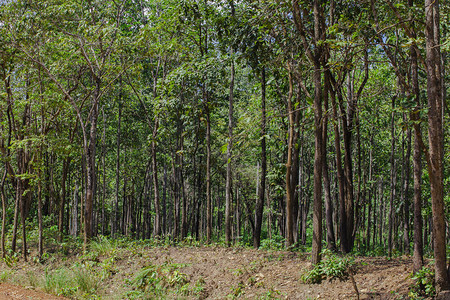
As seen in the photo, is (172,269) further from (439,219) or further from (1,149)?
(1,149)

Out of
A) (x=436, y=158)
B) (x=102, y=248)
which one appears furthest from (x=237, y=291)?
(x=102, y=248)

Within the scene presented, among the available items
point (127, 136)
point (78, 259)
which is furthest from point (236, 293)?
point (127, 136)

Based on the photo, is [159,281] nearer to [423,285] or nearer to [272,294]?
[272,294]

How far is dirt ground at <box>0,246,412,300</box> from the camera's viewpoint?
21.6 feet

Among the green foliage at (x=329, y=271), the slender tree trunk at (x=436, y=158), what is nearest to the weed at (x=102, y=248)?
the green foliage at (x=329, y=271)

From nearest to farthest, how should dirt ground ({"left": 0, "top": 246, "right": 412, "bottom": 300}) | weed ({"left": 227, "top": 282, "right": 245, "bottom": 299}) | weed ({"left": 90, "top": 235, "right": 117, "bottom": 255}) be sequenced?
dirt ground ({"left": 0, "top": 246, "right": 412, "bottom": 300}) → weed ({"left": 227, "top": 282, "right": 245, "bottom": 299}) → weed ({"left": 90, "top": 235, "right": 117, "bottom": 255})

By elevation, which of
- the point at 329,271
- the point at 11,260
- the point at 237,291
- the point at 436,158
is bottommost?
the point at 11,260

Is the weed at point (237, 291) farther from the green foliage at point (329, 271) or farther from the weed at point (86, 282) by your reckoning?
the weed at point (86, 282)

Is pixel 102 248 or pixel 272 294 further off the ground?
pixel 102 248

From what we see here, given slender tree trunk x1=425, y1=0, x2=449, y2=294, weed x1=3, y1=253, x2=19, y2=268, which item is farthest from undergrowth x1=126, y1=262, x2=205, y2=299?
weed x1=3, y1=253, x2=19, y2=268

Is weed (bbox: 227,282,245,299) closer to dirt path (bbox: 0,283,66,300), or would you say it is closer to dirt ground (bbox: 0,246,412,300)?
dirt ground (bbox: 0,246,412,300)

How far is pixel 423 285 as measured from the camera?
5664mm

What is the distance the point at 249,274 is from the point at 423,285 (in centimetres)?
389

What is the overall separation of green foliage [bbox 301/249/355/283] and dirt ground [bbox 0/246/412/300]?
14 cm
